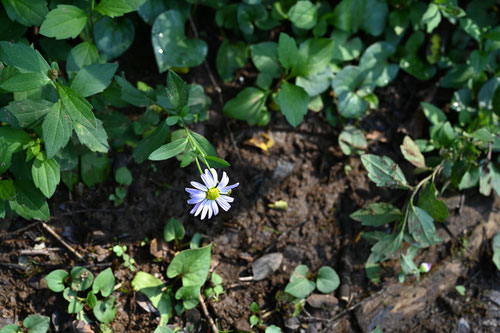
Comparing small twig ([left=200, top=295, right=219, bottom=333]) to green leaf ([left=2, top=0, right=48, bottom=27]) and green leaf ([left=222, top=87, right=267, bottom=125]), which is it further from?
green leaf ([left=2, top=0, right=48, bottom=27])

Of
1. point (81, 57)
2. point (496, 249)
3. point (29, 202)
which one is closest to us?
point (29, 202)

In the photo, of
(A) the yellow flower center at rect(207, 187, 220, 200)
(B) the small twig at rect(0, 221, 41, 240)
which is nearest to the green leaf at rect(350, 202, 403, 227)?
(A) the yellow flower center at rect(207, 187, 220, 200)

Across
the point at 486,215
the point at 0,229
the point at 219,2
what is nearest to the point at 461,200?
the point at 486,215

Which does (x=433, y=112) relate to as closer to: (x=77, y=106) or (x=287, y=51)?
(x=287, y=51)

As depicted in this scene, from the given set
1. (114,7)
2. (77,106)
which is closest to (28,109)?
(77,106)

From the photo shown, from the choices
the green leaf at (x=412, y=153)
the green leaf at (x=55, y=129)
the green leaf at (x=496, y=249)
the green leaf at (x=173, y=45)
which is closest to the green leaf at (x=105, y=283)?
the green leaf at (x=55, y=129)

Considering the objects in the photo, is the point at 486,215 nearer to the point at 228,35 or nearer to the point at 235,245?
the point at 235,245
